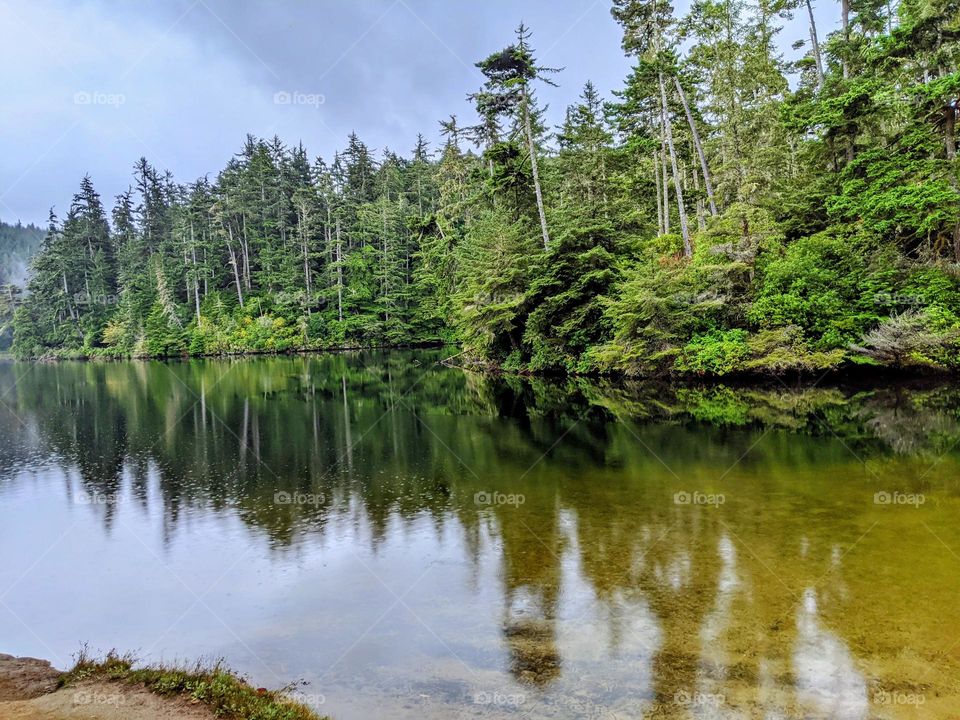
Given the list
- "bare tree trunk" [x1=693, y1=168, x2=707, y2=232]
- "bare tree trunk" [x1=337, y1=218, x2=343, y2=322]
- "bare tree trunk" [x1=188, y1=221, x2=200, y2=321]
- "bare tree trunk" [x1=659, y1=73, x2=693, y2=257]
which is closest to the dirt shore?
"bare tree trunk" [x1=659, y1=73, x2=693, y2=257]

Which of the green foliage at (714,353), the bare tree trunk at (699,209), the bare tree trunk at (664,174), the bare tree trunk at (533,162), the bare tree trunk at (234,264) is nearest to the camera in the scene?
the green foliage at (714,353)

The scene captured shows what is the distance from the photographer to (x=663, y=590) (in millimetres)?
6918

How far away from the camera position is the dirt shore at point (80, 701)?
4.42 m

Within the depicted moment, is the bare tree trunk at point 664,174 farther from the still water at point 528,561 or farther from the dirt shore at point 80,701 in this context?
the dirt shore at point 80,701

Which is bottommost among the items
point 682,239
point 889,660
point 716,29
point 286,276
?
point 889,660

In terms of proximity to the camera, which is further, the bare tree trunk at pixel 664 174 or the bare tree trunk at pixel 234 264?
the bare tree trunk at pixel 234 264

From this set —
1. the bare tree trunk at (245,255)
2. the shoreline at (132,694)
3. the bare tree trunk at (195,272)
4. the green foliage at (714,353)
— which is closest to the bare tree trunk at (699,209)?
the green foliage at (714,353)

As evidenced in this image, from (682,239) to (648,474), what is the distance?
2026cm

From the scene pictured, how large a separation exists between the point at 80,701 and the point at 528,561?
536 cm

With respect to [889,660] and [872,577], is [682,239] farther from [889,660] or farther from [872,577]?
[889,660]

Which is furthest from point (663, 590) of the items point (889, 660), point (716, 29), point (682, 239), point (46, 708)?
point (716, 29)

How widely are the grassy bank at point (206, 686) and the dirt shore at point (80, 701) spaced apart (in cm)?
8

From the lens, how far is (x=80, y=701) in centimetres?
467

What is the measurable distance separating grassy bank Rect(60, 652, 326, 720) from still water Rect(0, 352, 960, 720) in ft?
1.32
